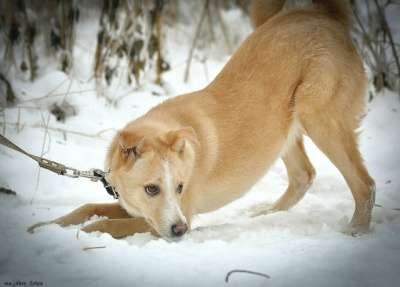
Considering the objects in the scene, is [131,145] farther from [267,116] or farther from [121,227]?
[267,116]

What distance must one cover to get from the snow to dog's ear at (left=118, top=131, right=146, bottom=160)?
1.91 ft

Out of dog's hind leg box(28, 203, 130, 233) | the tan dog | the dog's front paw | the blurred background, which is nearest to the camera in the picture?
dog's hind leg box(28, 203, 130, 233)

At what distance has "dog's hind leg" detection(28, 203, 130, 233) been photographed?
12.0ft

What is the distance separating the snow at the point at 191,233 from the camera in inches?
105

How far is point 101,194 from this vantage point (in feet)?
15.3

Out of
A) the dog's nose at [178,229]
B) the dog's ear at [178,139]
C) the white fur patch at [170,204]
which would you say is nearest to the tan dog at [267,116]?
the dog's ear at [178,139]

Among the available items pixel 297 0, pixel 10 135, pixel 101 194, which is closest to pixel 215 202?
pixel 101 194

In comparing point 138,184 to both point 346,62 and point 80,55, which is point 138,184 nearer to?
point 346,62

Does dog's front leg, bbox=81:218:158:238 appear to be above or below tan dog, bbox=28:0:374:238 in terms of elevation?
below

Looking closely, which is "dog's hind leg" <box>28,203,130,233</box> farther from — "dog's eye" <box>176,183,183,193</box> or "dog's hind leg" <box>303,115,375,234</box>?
"dog's hind leg" <box>303,115,375,234</box>

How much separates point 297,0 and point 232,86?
287cm

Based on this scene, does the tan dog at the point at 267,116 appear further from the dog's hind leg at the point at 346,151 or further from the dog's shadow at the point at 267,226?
the dog's shadow at the point at 267,226

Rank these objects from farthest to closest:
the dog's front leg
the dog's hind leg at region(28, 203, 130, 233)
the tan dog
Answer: the tan dog, the dog's hind leg at region(28, 203, 130, 233), the dog's front leg

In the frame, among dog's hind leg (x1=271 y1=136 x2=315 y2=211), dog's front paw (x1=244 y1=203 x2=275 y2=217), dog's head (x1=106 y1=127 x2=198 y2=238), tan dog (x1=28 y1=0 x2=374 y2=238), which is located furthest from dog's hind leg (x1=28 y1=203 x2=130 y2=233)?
dog's hind leg (x1=271 y1=136 x2=315 y2=211)
